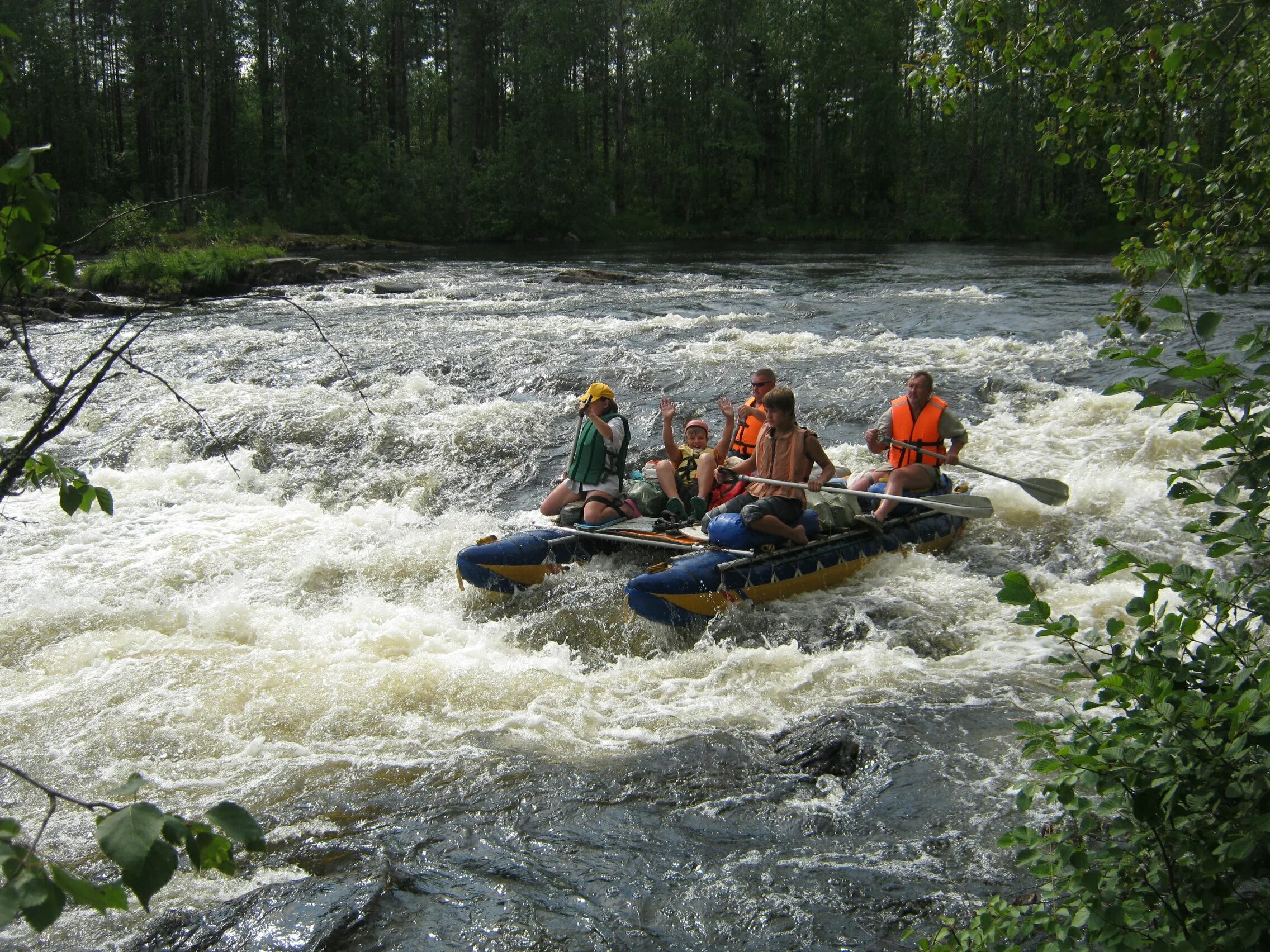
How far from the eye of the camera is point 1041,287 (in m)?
19.0

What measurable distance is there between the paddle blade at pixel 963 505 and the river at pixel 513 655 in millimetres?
464

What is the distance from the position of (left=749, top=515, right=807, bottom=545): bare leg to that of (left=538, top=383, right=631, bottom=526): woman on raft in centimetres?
122

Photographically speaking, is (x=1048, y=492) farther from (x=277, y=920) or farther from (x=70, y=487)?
(x=70, y=487)

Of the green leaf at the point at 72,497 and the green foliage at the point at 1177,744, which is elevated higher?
the green leaf at the point at 72,497

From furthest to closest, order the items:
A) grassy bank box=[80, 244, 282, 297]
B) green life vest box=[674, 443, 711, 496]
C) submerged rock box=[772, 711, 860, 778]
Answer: grassy bank box=[80, 244, 282, 297]
green life vest box=[674, 443, 711, 496]
submerged rock box=[772, 711, 860, 778]

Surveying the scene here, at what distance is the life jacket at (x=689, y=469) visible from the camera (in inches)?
A: 324

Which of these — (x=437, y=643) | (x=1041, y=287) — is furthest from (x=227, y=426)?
(x=1041, y=287)

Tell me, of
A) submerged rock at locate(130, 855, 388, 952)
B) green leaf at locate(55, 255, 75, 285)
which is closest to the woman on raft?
submerged rock at locate(130, 855, 388, 952)

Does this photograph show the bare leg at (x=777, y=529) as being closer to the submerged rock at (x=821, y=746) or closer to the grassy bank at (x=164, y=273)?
the submerged rock at (x=821, y=746)

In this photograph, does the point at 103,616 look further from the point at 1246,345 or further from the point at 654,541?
the point at 1246,345

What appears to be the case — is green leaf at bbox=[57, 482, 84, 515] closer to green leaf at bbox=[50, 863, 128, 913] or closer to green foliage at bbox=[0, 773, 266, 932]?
green foliage at bbox=[0, 773, 266, 932]

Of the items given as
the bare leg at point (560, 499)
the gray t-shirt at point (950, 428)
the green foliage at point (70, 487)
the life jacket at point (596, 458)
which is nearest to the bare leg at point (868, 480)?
the gray t-shirt at point (950, 428)

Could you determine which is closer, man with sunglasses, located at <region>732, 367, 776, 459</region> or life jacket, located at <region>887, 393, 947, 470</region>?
life jacket, located at <region>887, 393, 947, 470</region>

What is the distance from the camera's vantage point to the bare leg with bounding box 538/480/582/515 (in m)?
7.96
